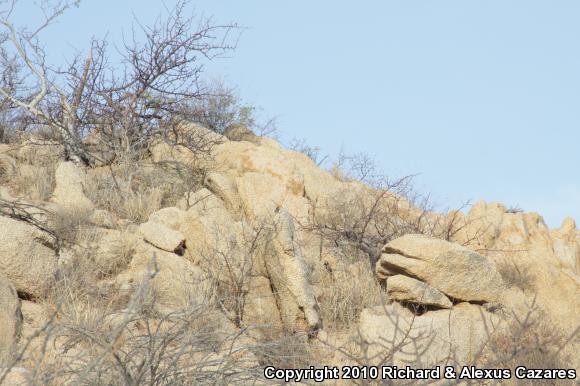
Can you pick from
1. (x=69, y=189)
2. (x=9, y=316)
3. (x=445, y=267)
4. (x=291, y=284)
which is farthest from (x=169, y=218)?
(x=445, y=267)

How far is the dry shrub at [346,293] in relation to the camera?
9680 mm

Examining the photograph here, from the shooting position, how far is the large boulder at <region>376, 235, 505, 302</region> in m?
Answer: 9.68

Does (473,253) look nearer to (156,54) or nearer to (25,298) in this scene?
(25,298)

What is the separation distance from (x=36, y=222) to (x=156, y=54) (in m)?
5.21

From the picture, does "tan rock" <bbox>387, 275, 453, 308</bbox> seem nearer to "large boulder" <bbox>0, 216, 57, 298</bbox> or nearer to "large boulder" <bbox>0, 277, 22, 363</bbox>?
"large boulder" <bbox>0, 216, 57, 298</bbox>

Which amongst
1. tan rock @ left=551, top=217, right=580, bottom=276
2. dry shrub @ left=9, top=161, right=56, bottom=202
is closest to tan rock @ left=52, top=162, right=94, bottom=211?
dry shrub @ left=9, top=161, right=56, bottom=202

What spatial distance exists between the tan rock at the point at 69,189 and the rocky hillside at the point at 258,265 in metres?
0.03

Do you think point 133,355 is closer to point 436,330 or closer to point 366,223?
point 436,330

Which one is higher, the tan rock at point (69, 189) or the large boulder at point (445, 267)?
the tan rock at point (69, 189)

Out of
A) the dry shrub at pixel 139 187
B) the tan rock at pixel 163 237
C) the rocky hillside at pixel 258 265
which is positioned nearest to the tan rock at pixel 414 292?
the rocky hillside at pixel 258 265

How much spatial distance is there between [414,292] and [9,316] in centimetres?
467

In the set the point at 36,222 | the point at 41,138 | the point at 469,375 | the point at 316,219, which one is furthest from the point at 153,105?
the point at 469,375

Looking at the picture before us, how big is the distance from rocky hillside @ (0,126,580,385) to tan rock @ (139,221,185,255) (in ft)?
0.06

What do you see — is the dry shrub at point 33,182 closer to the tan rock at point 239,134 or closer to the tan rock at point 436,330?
the tan rock at point 239,134
